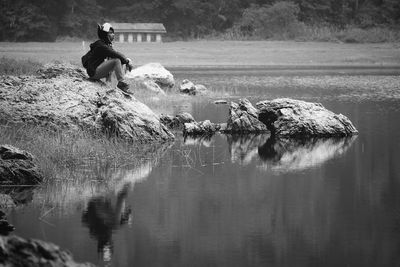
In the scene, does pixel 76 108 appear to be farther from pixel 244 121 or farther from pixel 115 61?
pixel 244 121

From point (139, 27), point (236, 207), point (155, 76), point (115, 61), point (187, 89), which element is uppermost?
point (115, 61)

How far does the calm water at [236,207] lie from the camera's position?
8.16m

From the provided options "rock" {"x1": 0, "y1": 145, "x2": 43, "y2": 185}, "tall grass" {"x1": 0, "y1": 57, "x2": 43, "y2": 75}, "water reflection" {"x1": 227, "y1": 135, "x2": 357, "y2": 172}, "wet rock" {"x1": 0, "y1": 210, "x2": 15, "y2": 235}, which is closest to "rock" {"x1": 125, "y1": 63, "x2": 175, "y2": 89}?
"tall grass" {"x1": 0, "y1": 57, "x2": 43, "y2": 75}

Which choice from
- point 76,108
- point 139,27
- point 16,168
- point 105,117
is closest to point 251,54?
point 139,27

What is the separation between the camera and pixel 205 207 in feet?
33.1

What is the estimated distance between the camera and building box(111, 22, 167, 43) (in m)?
63.0

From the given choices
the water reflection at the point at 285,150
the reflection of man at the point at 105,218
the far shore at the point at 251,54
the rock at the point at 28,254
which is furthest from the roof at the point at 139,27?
the rock at the point at 28,254

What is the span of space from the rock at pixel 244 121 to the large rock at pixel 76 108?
1.86 m

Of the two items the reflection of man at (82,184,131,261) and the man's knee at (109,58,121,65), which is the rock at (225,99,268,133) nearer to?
the man's knee at (109,58,121,65)

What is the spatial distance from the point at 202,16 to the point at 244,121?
5206 centimetres

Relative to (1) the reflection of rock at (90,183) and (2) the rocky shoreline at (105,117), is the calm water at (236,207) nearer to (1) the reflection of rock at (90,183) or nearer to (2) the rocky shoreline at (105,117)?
(1) the reflection of rock at (90,183)

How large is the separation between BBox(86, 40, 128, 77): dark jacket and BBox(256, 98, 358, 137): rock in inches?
117

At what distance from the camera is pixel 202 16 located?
6881cm

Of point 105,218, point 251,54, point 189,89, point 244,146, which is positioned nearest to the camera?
point 105,218
